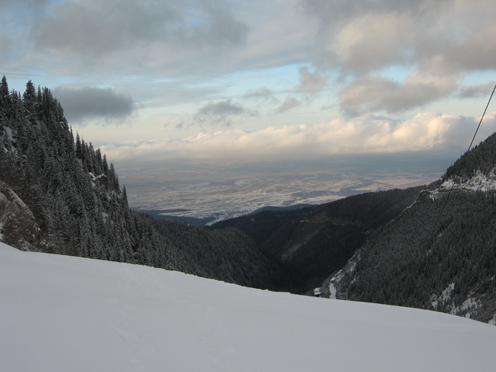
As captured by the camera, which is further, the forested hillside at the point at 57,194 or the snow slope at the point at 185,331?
the forested hillside at the point at 57,194

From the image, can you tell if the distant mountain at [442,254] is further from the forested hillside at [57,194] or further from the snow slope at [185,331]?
the forested hillside at [57,194]

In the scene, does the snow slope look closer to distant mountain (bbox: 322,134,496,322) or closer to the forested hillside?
the forested hillside

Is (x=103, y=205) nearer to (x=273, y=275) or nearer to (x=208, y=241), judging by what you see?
(x=208, y=241)

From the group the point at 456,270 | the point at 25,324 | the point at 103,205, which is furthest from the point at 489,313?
the point at 103,205

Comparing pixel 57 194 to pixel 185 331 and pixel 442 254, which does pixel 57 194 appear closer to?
pixel 185 331

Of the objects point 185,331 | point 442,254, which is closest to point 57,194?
point 185,331

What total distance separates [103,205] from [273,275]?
338ft

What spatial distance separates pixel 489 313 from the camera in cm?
4712

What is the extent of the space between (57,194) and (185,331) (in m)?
62.2

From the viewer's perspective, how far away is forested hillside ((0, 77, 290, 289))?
35719 mm

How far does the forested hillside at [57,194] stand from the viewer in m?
35.7

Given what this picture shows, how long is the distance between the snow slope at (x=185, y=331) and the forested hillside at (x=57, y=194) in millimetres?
23275

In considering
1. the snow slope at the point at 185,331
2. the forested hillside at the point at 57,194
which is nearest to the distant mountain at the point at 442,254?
the snow slope at the point at 185,331

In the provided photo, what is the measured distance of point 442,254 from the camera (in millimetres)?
80875
